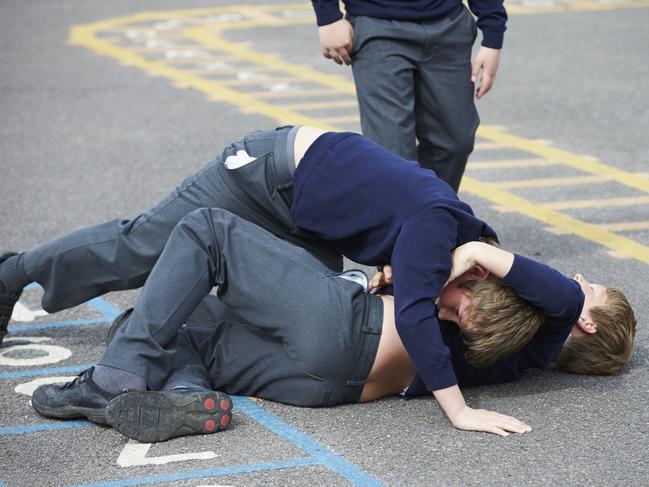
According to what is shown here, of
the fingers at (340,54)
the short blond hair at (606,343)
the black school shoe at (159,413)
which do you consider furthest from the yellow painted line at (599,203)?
the black school shoe at (159,413)

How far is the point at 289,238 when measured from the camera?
15.5 ft

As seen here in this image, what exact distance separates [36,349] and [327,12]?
1.94 metres

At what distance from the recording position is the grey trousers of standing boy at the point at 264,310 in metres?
4.17

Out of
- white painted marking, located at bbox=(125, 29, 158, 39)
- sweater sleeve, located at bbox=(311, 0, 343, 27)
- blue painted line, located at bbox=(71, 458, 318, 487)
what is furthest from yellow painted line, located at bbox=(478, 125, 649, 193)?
white painted marking, located at bbox=(125, 29, 158, 39)

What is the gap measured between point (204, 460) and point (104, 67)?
8036mm

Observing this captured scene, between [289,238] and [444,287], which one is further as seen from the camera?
[289,238]

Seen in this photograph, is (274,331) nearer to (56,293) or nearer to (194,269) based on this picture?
(194,269)

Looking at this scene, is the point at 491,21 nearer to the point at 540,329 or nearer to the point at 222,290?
the point at 540,329

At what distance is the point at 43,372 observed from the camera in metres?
4.79

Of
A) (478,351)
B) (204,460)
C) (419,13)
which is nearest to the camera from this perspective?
(204,460)

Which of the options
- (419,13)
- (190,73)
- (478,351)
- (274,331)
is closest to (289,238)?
(274,331)

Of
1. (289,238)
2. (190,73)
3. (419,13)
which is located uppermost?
(419,13)

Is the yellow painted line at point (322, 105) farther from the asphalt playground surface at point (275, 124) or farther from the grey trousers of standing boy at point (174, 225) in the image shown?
the grey trousers of standing boy at point (174, 225)

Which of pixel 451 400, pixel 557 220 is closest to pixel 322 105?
pixel 557 220
